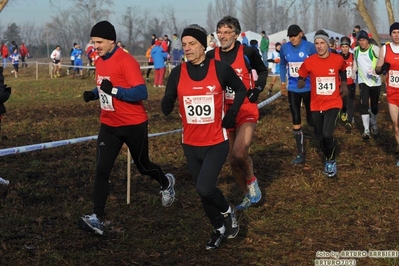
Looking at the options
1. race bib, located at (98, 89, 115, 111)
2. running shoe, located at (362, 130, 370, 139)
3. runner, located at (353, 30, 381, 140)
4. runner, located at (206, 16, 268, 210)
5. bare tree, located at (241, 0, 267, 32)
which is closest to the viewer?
race bib, located at (98, 89, 115, 111)

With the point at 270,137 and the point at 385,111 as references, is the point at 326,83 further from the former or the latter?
the point at 385,111

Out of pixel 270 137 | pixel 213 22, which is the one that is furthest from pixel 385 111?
pixel 213 22

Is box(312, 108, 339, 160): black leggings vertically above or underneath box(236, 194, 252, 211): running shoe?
above

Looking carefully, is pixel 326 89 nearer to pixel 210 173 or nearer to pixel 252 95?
pixel 252 95

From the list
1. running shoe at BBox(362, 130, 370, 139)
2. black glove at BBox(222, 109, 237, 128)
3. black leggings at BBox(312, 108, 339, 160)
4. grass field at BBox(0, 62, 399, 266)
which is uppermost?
black glove at BBox(222, 109, 237, 128)

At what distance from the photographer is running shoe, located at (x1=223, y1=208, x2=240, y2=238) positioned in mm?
6359

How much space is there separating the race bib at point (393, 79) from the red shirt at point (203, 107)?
4.95m

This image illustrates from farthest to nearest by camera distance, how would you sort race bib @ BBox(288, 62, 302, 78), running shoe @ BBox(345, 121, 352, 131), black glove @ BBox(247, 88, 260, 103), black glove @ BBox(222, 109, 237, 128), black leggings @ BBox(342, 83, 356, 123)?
black leggings @ BBox(342, 83, 356, 123)
running shoe @ BBox(345, 121, 352, 131)
race bib @ BBox(288, 62, 302, 78)
black glove @ BBox(247, 88, 260, 103)
black glove @ BBox(222, 109, 237, 128)

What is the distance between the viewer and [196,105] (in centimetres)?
612

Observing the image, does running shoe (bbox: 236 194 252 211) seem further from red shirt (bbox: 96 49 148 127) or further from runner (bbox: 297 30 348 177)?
runner (bbox: 297 30 348 177)

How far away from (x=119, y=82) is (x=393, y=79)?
5310mm

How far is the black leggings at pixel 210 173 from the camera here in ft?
19.8

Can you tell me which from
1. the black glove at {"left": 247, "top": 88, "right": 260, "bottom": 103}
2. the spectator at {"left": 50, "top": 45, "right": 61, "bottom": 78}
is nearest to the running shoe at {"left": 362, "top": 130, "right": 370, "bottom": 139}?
the black glove at {"left": 247, "top": 88, "right": 260, "bottom": 103}

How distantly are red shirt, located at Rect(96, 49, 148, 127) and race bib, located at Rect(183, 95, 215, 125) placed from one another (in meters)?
0.83
